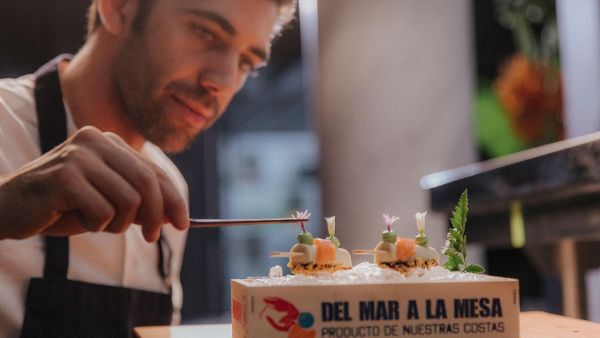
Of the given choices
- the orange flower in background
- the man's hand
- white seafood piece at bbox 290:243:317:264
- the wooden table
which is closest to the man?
the man's hand

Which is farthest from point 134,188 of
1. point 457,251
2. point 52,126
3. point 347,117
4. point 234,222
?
point 347,117

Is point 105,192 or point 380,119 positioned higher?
point 380,119

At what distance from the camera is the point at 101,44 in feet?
7.01

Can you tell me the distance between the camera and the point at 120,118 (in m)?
2.13

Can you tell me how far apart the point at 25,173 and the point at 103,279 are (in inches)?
20.2

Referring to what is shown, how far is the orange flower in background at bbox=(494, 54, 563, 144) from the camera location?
10.2ft

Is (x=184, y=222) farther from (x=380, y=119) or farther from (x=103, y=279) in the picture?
(x=380, y=119)

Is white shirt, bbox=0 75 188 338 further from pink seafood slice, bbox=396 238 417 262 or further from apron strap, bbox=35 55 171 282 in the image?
pink seafood slice, bbox=396 238 417 262

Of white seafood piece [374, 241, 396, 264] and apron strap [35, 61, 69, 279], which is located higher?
apron strap [35, 61, 69, 279]

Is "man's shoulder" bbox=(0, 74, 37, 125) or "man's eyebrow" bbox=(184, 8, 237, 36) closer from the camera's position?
"man's shoulder" bbox=(0, 74, 37, 125)

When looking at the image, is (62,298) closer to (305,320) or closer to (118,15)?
(118,15)

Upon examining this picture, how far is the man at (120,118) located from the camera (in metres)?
1.95

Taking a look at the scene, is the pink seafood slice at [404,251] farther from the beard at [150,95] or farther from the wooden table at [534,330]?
the beard at [150,95]

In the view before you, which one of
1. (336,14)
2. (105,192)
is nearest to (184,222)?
(105,192)
